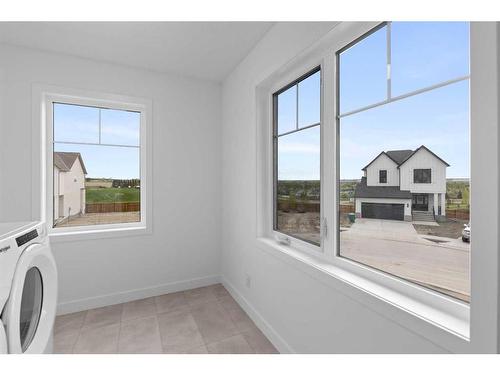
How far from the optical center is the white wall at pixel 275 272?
1.18m

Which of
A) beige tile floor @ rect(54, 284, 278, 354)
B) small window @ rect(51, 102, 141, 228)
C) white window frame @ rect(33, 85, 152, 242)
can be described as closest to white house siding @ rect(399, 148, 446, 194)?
beige tile floor @ rect(54, 284, 278, 354)

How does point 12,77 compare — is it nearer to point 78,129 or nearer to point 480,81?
point 78,129

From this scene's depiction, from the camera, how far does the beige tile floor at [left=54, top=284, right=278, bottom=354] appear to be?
1.86m

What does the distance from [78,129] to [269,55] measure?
2.07 meters

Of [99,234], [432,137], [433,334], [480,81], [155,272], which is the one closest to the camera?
[480,81]

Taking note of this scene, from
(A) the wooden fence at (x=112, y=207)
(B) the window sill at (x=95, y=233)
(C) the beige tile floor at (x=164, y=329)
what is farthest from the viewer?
(A) the wooden fence at (x=112, y=207)

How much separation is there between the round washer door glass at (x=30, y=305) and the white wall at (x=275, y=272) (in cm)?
149

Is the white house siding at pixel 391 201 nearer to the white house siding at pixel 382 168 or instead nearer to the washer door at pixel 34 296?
the white house siding at pixel 382 168

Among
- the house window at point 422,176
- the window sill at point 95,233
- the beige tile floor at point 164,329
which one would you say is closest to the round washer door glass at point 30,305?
the beige tile floor at point 164,329

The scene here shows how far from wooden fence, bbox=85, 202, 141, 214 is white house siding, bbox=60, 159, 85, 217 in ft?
0.23

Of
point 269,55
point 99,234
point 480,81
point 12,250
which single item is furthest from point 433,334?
point 99,234

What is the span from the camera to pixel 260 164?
219 centimetres

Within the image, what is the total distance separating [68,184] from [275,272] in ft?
7.44

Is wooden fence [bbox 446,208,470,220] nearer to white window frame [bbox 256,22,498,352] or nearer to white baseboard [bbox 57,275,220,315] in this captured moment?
white window frame [bbox 256,22,498,352]
